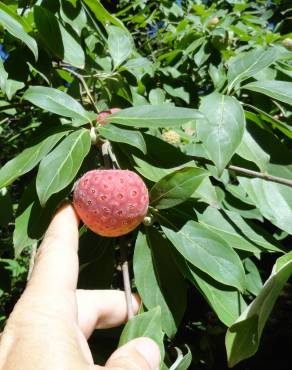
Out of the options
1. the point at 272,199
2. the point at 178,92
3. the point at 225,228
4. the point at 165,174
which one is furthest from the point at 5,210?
the point at 178,92

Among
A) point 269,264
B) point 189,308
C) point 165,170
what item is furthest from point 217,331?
point 165,170

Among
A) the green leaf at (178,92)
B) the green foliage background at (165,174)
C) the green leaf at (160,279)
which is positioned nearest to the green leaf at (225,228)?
the green foliage background at (165,174)

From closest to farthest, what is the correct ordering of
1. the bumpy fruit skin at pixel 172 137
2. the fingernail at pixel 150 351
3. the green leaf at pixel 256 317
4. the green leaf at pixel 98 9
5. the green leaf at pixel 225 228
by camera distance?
the green leaf at pixel 256 317
the fingernail at pixel 150 351
the green leaf at pixel 225 228
the green leaf at pixel 98 9
the bumpy fruit skin at pixel 172 137

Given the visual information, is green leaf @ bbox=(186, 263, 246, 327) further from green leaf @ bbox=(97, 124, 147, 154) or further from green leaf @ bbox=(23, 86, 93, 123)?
green leaf @ bbox=(23, 86, 93, 123)

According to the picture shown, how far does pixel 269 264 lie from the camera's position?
214 cm

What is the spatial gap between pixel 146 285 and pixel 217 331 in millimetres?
1124

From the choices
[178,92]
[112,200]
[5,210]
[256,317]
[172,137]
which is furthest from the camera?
[178,92]

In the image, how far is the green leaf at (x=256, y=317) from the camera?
635 millimetres

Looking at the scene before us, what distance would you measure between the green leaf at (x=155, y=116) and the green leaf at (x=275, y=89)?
204mm

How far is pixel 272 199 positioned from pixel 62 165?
0.46m

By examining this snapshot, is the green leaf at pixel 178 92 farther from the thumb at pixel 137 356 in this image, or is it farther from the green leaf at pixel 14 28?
the thumb at pixel 137 356

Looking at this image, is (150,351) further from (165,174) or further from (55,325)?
(165,174)

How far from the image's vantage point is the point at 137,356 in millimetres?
732

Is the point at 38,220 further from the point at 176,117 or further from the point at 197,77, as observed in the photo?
the point at 197,77
